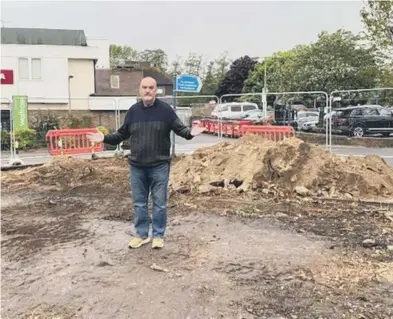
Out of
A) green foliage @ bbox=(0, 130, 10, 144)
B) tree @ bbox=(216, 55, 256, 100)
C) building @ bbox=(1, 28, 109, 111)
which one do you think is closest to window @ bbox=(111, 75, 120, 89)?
building @ bbox=(1, 28, 109, 111)

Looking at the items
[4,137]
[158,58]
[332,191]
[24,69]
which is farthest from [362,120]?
[158,58]

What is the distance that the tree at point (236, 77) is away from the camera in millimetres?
72062

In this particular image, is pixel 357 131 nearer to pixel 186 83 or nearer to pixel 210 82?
pixel 186 83

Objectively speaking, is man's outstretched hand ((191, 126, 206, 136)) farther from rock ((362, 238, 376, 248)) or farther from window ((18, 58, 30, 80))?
window ((18, 58, 30, 80))

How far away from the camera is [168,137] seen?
591cm

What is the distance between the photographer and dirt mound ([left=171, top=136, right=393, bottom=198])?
30.4ft

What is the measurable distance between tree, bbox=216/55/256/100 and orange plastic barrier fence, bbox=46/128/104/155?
55473 millimetres

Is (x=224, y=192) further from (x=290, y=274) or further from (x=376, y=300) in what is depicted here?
(x=376, y=300)

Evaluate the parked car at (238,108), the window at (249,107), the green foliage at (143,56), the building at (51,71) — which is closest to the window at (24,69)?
the building at (51,71)

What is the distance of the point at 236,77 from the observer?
72.3 metres

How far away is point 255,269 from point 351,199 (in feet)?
14.0

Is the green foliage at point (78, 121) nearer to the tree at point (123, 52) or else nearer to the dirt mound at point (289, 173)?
the dirt mound at point (289, 173)

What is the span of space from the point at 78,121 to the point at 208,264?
77.8 feet

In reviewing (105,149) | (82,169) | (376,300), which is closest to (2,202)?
(82,169)
